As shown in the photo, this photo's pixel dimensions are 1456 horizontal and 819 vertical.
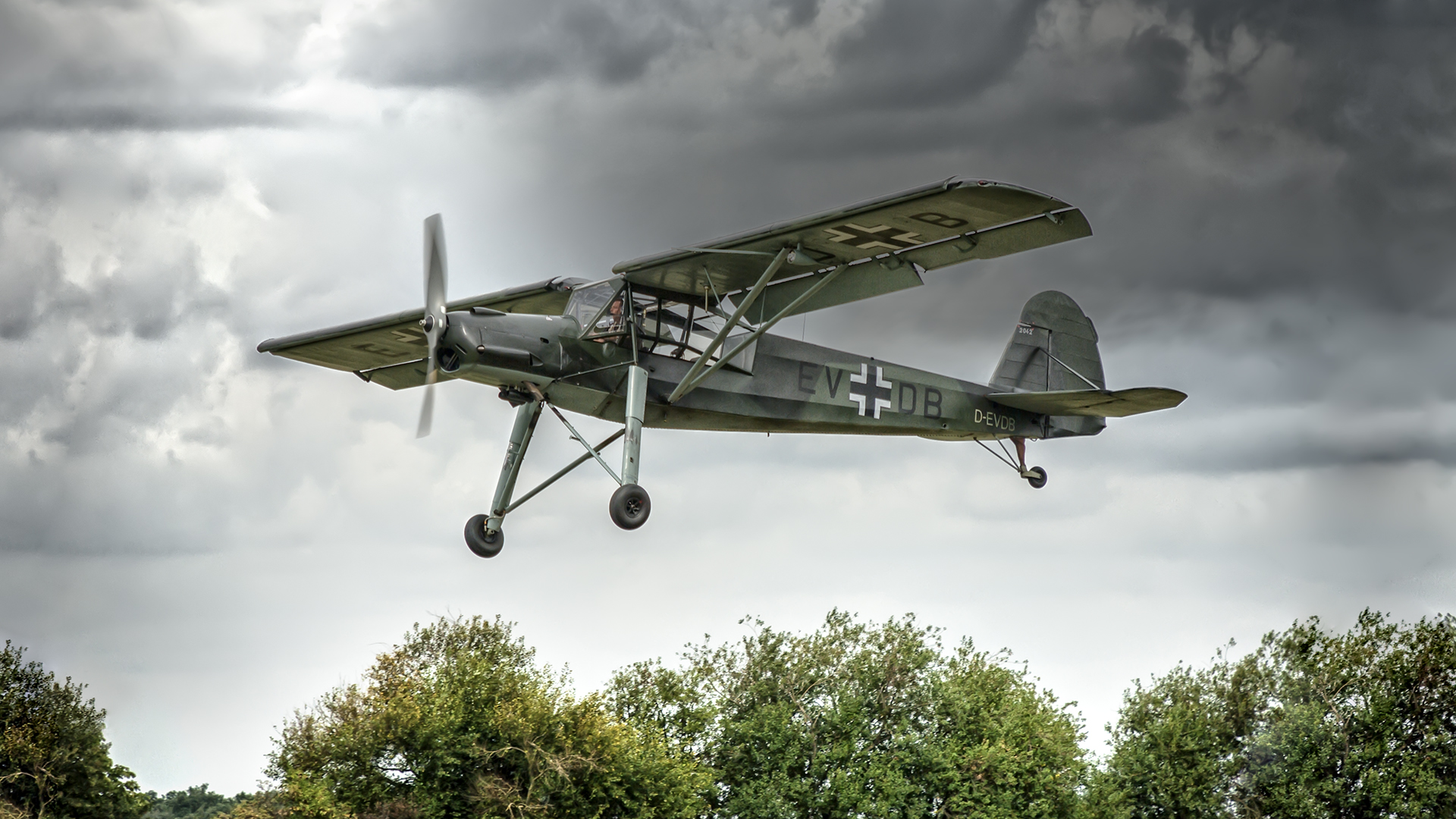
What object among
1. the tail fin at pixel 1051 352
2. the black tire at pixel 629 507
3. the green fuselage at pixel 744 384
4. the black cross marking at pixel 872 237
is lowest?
the black tire at pixel 629 507

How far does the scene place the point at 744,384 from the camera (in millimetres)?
22062

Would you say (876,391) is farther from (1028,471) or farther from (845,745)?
(845,745)

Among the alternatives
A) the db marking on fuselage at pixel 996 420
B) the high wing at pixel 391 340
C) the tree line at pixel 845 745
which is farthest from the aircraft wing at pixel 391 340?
the tree line at pixel 845 745

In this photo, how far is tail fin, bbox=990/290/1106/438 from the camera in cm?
2933

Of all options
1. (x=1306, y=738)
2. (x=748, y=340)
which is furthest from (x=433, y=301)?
(x=1306, y=738)

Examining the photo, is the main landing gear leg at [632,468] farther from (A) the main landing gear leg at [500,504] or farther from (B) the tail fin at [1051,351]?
(B) the tail fin at [1051,351]

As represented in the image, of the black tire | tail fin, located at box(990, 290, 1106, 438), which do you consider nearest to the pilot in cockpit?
the black tire

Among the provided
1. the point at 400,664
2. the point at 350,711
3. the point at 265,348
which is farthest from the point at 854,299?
the point at 400,664

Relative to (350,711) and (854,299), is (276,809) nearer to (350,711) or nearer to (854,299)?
(350,711)

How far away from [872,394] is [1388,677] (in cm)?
3585

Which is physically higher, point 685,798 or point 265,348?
point 265,348

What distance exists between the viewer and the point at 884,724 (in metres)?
55.5

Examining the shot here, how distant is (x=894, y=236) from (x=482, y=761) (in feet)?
96.8

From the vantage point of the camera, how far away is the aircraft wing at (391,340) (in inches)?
918
